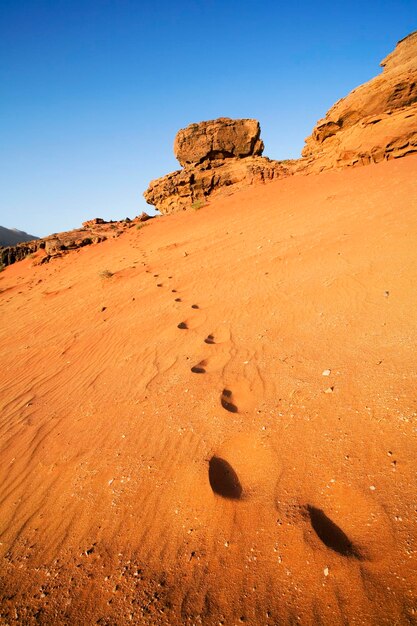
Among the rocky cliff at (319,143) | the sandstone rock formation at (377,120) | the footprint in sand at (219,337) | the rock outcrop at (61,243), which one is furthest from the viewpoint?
the rock outcrop at (61,243)

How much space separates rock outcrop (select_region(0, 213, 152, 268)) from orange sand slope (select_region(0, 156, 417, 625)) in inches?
454

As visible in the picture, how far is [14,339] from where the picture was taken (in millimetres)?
6379

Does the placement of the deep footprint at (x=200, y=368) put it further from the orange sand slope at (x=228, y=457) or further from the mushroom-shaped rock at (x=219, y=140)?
the mushroom-shaped rock at (x=219, y=140)

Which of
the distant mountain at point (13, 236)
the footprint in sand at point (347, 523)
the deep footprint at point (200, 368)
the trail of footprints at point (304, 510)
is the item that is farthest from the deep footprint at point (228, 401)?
the distant mountain at point (13, 236)

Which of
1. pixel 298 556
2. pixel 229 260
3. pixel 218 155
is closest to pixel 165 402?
pixel 298 556

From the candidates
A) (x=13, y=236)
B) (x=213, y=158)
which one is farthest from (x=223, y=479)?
(x=13, y=236)

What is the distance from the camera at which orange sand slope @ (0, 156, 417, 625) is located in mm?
1498

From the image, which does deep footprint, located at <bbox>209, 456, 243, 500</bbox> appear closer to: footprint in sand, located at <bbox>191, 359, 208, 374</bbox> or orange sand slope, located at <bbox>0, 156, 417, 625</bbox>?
orange sand slope, located at <bbox>0, 156, 417, 625</bbox>

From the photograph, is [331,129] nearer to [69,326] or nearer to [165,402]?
[69,326]

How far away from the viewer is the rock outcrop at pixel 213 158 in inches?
728

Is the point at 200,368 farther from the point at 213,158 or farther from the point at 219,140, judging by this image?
the point at 213,158

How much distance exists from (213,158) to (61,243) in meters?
11.3

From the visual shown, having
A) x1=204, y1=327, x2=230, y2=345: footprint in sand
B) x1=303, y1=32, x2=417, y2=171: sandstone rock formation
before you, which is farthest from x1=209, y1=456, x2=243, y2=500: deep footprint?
x1=303, y1=32, x2=417, y2=171: sandstone rock formation

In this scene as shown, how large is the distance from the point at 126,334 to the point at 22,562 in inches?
133
